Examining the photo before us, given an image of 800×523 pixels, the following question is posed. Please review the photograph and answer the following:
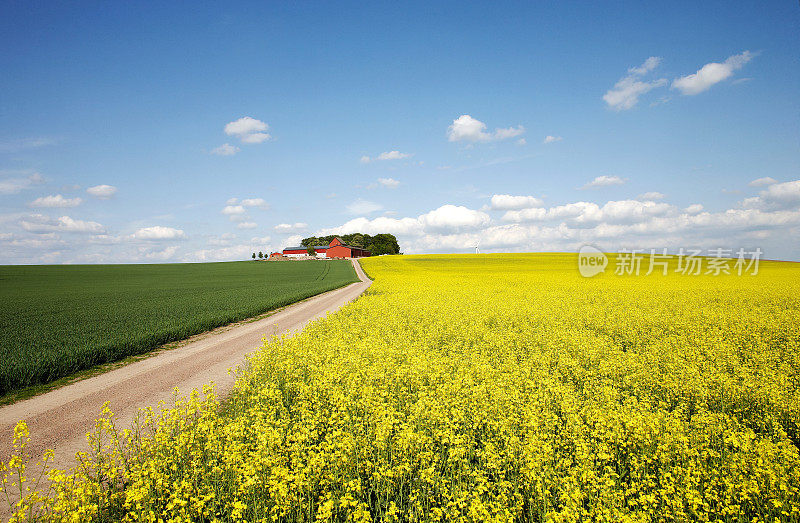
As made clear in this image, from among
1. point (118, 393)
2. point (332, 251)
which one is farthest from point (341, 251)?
point (118, 393)

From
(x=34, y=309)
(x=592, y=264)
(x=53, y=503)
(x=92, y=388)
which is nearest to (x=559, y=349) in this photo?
(x=53, y=503)

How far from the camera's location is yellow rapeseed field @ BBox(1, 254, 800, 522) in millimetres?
4520

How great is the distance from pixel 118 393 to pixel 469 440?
10.7m

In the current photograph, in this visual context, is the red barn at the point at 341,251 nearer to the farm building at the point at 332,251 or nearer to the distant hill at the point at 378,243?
the farm building at the point at 332,251

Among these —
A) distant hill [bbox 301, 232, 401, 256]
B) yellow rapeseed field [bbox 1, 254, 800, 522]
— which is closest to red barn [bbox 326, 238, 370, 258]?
distant hill [bbox 301, 232, 401, 256]

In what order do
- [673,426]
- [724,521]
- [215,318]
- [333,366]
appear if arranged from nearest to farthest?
[724,521] < [673,426] < [333,366] < [215,318]

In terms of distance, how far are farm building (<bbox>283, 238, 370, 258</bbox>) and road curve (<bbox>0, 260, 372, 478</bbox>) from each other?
12430 cm

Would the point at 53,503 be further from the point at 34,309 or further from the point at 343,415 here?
the point at 34,309

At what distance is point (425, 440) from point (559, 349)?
23.9 feet

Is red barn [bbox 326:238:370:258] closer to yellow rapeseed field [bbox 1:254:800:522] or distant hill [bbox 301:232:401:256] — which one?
distant hill [bbox 301:232:401:256]

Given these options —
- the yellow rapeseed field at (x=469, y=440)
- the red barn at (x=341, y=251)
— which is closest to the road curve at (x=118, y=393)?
the yellow rapeseed field at (x=469, y=440)

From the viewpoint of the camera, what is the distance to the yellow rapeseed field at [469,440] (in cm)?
452

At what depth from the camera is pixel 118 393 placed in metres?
11.1

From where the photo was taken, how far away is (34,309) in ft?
85.1
